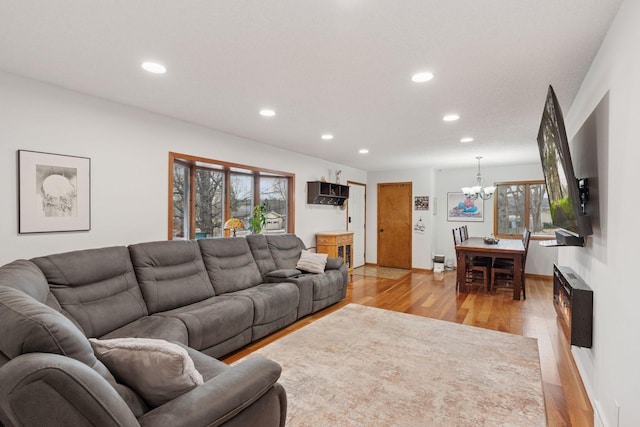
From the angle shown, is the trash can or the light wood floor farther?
the trash can

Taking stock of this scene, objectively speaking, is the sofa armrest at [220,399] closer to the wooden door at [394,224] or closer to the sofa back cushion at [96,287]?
the sofa back cushion at [96,287]

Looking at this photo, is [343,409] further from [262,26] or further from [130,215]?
[130,215]

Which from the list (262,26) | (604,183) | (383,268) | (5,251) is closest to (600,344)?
(604,183)

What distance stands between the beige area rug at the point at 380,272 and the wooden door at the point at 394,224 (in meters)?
0.31

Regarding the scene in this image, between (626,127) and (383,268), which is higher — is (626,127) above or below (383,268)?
above

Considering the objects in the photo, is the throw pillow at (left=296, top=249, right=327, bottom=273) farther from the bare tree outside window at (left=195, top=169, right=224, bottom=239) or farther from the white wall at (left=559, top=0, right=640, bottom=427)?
the white wall at (left=559, top=0, right=640, bottom=427)

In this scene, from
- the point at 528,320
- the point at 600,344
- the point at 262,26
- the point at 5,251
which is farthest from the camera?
the point at 528,320

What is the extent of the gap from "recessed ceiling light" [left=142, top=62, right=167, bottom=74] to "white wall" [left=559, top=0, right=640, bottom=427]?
8.88 ft

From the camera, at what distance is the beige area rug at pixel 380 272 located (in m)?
6.62

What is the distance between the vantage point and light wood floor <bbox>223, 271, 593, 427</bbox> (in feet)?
7.61

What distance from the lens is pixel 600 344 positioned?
2023 mm

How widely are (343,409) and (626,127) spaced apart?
225cm

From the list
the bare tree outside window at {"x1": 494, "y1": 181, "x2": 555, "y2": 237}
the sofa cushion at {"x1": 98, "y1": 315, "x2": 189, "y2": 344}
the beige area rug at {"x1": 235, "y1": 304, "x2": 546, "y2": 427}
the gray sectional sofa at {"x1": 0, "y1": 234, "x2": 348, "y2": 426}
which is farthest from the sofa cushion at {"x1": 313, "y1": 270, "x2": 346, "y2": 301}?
the bare tree outside window at {"x1": 494, "y1": 181, "x2": 555, "y2": 237}

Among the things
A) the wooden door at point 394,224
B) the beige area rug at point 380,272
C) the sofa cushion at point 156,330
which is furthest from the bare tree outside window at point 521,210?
the sofa cushion at point 156,330
